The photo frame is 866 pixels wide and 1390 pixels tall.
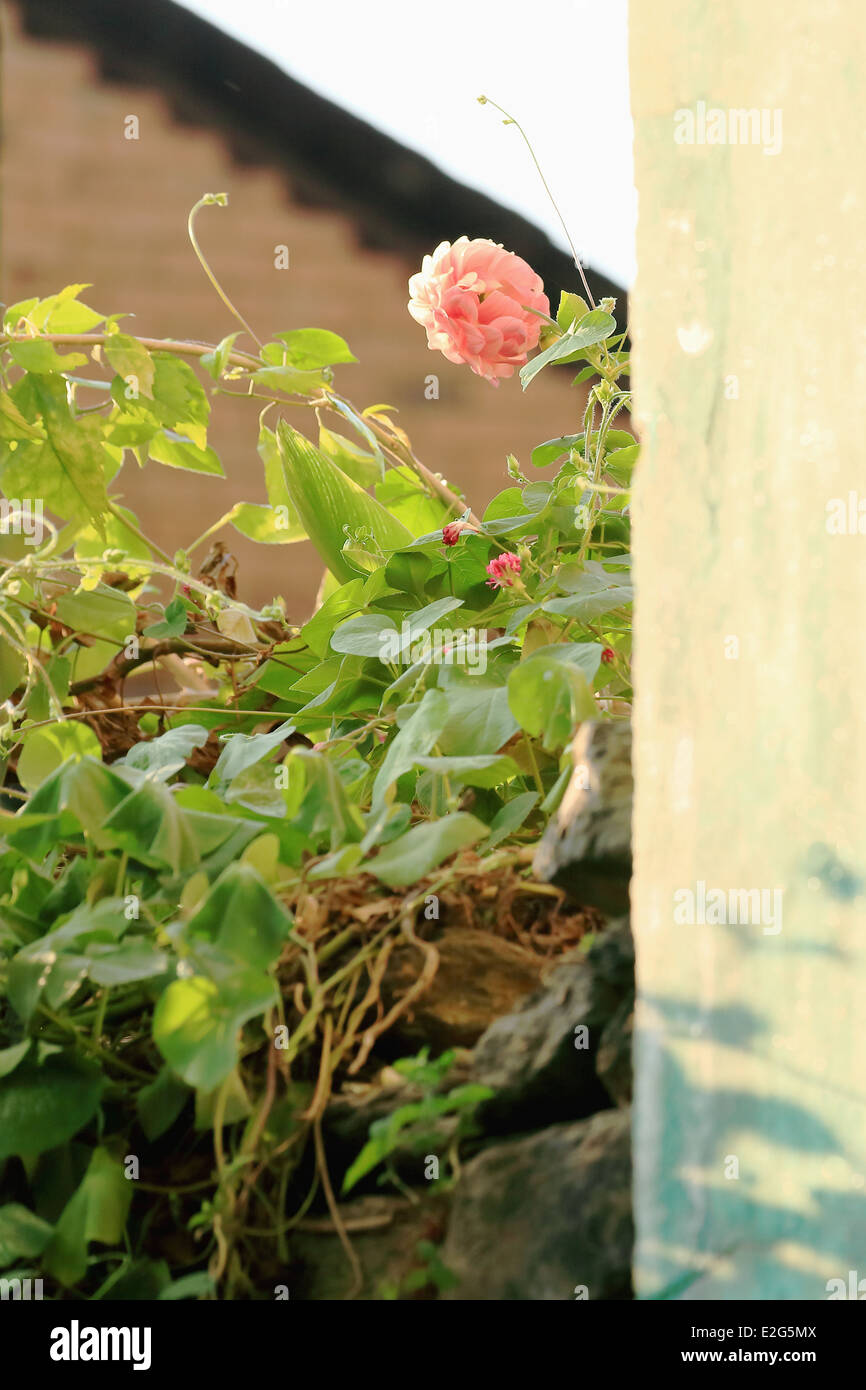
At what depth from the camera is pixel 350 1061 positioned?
648 mm

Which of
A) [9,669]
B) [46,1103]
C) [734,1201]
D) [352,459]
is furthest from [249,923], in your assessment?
[352,459]

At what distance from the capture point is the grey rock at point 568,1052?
23.0 inches

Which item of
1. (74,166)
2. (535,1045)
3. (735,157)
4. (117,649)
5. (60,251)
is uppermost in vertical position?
(74,166)

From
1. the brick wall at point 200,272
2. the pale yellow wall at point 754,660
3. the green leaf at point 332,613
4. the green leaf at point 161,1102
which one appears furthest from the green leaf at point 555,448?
the brick wall at point 200,272

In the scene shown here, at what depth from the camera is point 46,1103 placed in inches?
24.0

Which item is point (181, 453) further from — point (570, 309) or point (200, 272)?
point (200, 272)

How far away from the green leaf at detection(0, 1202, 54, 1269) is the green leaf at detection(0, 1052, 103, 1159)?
0.10 ft

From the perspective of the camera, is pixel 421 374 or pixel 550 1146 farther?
pixel 421 374

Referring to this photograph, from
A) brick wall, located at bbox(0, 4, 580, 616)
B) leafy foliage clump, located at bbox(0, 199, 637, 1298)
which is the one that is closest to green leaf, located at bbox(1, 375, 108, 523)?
leafy foliage clump, located at bbox(0, 199, 637, 1298)

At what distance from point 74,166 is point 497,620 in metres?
2.20

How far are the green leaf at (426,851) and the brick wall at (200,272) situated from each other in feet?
6.17

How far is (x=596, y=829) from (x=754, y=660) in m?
0.14
